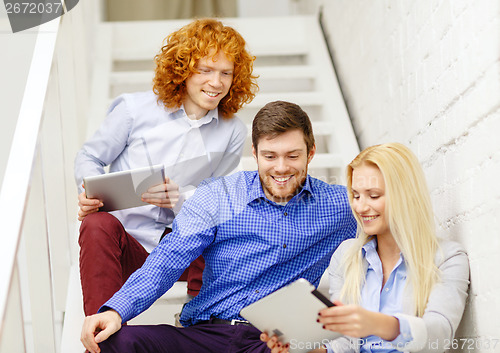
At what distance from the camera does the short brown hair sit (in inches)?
70.7

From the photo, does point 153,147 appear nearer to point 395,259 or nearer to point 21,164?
point 21,164

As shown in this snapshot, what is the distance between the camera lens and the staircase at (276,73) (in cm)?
295

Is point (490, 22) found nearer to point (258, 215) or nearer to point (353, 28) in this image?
point (258, 215)

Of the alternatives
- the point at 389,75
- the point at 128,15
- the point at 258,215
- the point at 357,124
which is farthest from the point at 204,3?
the point at 258,215

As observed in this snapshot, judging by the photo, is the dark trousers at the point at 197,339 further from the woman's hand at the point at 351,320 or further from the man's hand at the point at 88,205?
the man's hand at the point at 88,205

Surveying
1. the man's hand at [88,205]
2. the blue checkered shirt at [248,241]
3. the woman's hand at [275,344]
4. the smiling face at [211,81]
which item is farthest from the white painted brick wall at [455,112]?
the man's hand at [88,205]

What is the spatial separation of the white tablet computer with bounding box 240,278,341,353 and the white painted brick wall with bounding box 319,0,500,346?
1.24 feet

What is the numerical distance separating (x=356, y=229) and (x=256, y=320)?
521mm

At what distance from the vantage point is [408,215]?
5.35ft

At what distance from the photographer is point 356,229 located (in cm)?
191

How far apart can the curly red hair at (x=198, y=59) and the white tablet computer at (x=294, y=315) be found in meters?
0.98

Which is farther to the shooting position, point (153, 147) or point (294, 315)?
point (153, 147)

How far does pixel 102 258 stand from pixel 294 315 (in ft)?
2.21

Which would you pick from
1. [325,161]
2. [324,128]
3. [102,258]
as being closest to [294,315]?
[102,258]
